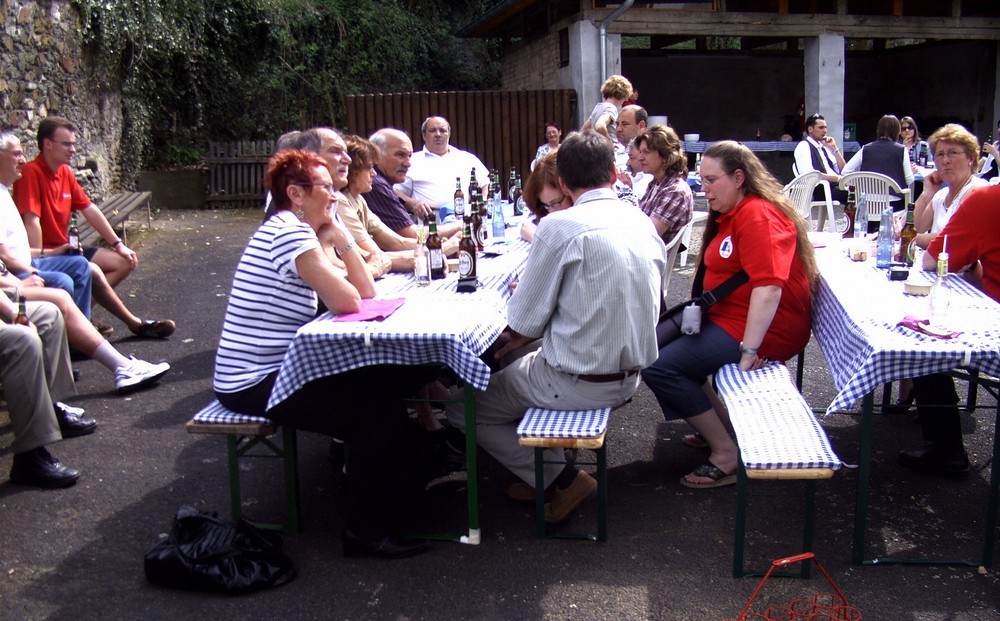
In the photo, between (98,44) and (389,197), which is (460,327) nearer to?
(389,197)

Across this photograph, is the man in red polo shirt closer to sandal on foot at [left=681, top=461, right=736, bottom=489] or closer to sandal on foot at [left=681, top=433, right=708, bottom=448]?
sandal on foot at [left=681, top=433, right=708, bottom=448]

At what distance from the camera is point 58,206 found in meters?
6.07

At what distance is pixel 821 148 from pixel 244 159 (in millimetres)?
9501

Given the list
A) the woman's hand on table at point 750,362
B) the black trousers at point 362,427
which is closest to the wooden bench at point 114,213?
the black trousers at point 362,427

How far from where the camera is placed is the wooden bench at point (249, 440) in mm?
3324

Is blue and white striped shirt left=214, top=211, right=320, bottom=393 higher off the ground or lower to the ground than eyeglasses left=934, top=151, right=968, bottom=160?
lower

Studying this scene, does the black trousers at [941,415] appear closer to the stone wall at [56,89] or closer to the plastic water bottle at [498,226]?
the plastic water bottle at [498,226]

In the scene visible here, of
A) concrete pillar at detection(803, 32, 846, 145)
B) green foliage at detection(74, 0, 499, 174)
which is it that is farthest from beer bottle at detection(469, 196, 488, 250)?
concrete pillar at detection(803, 32, 846, 145)

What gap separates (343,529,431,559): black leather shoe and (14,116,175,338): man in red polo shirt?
3.65 meters

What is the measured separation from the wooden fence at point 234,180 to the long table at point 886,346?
41.1 feet

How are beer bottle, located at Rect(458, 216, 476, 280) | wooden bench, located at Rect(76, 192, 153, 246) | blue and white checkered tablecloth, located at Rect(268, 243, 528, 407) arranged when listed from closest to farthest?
blue and white checkered tablecloth, located at Rect(268, 243, 528, 407) → beer bottle, located at Rect(458, 216, 476, 280) → wooden bench, located at Rect(76, 192, 153, 246)

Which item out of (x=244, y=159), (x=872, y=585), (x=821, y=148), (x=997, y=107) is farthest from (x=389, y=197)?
(x=997, y=107)

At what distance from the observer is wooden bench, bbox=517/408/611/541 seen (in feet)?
10.3

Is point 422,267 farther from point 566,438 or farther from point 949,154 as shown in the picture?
point 949,154
